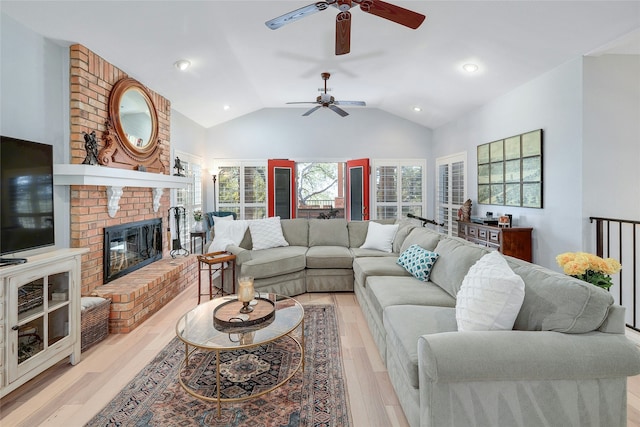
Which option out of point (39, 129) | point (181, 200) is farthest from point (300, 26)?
point (181, 200)

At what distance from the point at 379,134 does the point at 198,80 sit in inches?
151

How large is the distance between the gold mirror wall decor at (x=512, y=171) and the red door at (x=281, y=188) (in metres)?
3.61

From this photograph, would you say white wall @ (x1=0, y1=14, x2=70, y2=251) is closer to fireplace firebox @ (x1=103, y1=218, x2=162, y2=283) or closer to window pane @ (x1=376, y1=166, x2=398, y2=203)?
fireplace firebox @ (x1=103, y1=218, x2=162, y2=283)

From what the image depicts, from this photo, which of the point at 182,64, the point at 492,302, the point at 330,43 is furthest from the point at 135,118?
the point at 492,302

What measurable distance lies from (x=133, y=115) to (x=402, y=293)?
3635 millimetres

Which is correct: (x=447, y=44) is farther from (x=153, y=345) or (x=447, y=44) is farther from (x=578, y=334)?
(x=153, y=345)

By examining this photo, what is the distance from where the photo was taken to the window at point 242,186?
6.82 metres

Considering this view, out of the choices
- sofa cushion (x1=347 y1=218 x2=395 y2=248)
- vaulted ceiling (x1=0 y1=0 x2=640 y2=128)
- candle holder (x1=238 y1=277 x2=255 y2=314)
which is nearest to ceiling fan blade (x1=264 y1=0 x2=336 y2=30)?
vaulted ceiling (x1=0 y1=0 x2=640 y2=128)

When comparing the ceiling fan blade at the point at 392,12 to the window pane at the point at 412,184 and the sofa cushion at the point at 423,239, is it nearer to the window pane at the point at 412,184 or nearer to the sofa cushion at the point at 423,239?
the sofa cushion at the point at 423,239

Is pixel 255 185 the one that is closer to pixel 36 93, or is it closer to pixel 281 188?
pixel 281 188

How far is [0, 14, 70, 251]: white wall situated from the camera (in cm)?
236

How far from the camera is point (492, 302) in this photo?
1.56 metres

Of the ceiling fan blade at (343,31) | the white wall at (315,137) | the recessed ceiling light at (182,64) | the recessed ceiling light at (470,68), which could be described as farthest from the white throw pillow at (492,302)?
the white wall at (315,137)

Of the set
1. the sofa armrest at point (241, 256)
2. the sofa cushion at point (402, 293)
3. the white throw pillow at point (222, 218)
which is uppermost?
the white throw pillow at point (222, 218)
